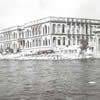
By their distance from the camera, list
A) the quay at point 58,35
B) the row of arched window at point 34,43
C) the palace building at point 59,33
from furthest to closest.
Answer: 1. the row of arched window at point 34,43
2. the palace building at point 59,33
3. the quay at point 58,35

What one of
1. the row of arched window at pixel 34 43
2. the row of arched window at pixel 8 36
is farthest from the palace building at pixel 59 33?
the row of arched window at pixel 8 36

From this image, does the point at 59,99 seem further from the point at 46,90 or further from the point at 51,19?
the point at 51,19

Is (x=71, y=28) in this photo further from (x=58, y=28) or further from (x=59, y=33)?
(x=59, y=33)

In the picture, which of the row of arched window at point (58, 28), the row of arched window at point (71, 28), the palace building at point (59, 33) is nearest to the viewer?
the palace building at point (59, 33)

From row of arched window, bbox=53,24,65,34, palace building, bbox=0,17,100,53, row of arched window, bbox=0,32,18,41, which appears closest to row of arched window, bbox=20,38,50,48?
palace building, bbox=0,17,100,53

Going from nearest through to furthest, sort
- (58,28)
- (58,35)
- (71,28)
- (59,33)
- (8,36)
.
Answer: (58,35), (59,33), (58,28), (71,28), (8,36)

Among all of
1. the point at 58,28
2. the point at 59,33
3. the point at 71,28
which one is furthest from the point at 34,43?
the point at 71,28

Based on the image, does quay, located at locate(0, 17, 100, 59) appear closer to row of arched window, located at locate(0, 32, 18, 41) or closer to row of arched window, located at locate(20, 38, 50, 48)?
row of arched window, located at locate(20, 38, 50, 48)

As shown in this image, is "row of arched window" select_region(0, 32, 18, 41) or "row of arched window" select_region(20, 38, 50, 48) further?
"row of arched window" select_region(0, 32, 18, 41)

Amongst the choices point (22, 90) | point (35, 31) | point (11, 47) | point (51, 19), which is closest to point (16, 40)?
point (11, 47)

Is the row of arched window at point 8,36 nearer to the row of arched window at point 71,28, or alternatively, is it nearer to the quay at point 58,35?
the quay at point 58,35

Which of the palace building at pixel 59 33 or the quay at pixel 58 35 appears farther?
the palace building at pixel 59 33

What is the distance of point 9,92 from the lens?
18531 millimetres

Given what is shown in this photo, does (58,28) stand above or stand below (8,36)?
above
